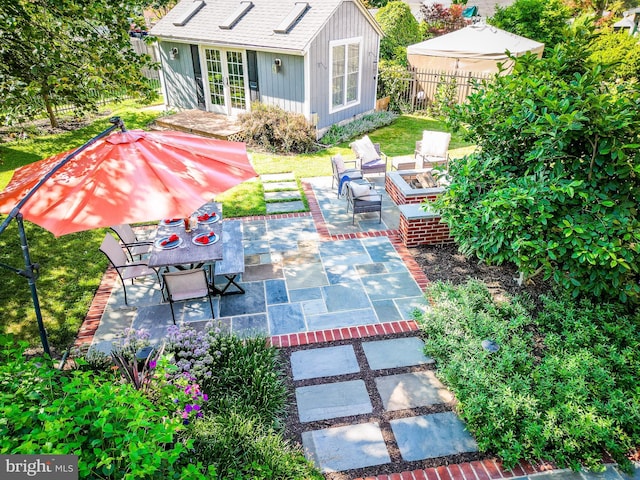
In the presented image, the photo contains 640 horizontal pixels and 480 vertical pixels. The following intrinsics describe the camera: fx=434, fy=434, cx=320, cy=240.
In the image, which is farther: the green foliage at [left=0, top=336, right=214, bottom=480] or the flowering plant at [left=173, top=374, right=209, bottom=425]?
the flowering plant at [left=173, top=374, right=209, bottom=425]

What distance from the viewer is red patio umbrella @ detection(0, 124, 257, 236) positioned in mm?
4090

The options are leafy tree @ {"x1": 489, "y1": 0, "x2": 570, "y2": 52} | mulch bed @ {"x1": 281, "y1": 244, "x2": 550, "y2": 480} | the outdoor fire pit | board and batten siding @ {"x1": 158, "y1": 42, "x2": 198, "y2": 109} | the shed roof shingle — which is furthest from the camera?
leafy tree @ {"x1": 489, "y1": 0, "x2": 570, "y2": 52}

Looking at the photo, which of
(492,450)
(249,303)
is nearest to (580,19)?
(492,450)

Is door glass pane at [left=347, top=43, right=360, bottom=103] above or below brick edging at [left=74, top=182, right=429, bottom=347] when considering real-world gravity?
above

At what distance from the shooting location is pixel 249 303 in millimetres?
6121

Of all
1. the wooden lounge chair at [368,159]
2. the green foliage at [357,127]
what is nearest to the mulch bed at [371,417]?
the wooden lounge chair at [368,159]

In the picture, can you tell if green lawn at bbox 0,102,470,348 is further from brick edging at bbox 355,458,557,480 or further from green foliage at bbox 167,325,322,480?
brick edging at bbox 355,458,557,480

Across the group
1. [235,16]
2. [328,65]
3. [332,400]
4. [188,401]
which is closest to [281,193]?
[328,65]

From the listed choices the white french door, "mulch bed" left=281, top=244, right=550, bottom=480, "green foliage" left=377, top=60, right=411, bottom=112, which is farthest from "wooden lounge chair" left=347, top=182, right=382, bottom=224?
"green foliage" left=377, top=60, right=411, bottom=112

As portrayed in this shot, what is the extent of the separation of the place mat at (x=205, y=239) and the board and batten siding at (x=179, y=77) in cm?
1077

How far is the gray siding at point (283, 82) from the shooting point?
40.7ft

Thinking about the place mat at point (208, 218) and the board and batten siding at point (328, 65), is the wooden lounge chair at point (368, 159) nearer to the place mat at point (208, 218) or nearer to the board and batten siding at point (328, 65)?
the board and batten siding at point (328, 65)

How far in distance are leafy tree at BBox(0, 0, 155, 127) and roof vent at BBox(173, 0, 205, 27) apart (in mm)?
9078

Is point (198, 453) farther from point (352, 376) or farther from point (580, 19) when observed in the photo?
point (580, 19)
